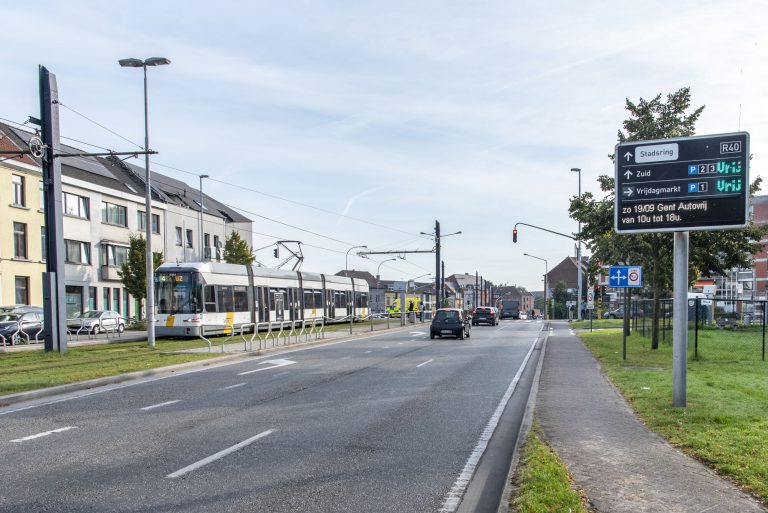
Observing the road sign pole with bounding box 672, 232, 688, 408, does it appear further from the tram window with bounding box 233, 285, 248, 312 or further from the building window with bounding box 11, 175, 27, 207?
the building window with bounding box 11, 175, 27, 207

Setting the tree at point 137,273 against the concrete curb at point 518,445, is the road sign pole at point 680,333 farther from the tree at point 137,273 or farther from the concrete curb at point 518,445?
the tree at point 137,273

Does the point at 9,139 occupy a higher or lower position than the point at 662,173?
higher

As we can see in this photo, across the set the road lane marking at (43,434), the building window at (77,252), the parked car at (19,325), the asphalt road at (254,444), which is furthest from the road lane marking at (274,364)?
the building window at (77,252)

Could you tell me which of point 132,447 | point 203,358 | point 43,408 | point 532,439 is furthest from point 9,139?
point 532,439

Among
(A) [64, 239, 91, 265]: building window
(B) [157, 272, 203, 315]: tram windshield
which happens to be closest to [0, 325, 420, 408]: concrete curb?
(B) [157, 272, 203, 315]: tram windshield

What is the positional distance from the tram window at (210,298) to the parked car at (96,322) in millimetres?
9452

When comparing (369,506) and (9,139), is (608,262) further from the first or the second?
(9,139)

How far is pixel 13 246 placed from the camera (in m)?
39.0

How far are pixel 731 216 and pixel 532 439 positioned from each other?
16.2 ft

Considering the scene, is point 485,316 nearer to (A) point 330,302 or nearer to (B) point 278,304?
(A) point 330,302

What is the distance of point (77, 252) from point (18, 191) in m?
6.25

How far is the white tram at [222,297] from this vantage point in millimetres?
28484

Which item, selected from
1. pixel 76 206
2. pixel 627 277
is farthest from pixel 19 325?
pixel 627 277

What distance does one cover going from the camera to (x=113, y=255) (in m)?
48.6
